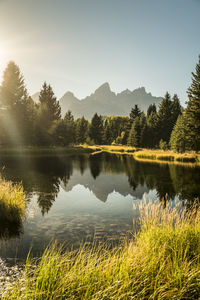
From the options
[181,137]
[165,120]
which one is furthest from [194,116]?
[165,120]

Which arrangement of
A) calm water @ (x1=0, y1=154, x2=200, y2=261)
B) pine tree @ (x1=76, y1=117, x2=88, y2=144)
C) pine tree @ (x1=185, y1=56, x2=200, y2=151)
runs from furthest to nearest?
pine tree @ (x1=76, y1=117, x2=88, y2=144) → pine tree @ (x1=185, y1=56, x2=200, y2=151) → calm water @ (x1=0, y1=154, x2=200, y2=261)

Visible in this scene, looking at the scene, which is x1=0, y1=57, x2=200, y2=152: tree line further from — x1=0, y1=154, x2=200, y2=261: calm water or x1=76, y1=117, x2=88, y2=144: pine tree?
x1=0, y1=154, x2=200, y2=261: calm water

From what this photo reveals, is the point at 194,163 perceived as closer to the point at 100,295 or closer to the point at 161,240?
the point at 161,240

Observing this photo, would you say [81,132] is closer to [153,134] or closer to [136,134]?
[136,134]

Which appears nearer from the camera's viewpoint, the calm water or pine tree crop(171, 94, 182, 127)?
the calm water

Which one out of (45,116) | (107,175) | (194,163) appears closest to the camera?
(107,175)

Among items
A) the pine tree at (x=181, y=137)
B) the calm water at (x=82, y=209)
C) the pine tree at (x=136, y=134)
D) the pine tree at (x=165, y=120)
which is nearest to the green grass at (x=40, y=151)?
the pine tree at (x=136, y=134)

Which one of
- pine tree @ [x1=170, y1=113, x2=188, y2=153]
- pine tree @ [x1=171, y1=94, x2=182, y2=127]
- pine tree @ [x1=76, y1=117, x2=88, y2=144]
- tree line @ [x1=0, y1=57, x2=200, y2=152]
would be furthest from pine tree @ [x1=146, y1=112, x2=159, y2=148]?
pine tree @ [x1=76, y1=117, x2=88, y2=144]

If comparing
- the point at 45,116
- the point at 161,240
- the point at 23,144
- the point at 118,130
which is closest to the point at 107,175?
the point at 161,240

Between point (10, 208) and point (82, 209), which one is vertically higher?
point (10, 208)

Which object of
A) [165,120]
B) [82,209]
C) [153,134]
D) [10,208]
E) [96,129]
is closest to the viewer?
[10,208]

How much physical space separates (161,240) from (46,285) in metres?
3.32

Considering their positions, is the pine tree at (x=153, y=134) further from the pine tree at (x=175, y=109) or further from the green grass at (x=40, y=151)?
the green grass at (x=40, y=151)

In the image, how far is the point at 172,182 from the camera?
21.5m
